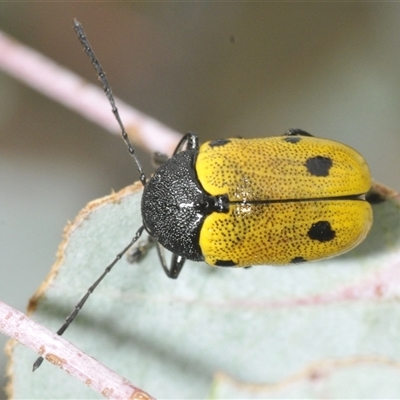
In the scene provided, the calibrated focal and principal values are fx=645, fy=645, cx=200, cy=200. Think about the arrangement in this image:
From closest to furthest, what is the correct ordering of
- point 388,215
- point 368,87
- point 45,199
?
point 388,215, point 45,199, point 368,87

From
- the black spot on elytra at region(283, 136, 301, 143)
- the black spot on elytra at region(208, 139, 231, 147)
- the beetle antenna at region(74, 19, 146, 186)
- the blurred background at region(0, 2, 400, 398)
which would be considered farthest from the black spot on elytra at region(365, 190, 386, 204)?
the blurred background at region(0, 2, 400, 398)

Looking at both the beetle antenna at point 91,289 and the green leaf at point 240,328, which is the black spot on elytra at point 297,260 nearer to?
the green leaf at point 240,328

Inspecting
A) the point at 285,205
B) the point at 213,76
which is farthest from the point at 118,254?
the point at 213,76

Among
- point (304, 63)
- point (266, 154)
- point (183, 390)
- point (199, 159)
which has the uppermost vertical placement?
point (304, 63)

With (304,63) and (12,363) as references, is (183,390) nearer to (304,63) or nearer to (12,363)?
(12,363)

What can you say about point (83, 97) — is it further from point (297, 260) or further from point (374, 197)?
point (374, 197)

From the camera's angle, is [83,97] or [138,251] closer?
[138,251]

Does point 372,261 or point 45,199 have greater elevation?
point 372,261

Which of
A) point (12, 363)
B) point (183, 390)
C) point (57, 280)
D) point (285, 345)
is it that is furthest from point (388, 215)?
point (12, 363)
